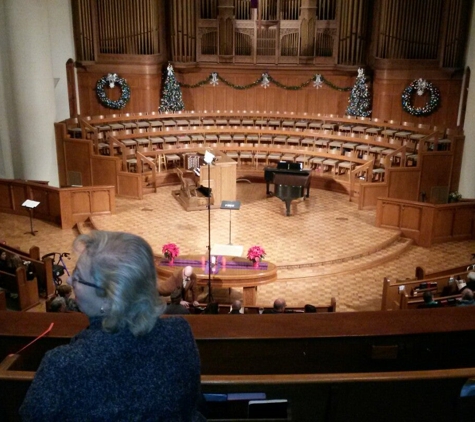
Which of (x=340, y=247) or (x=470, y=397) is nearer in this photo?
(x=470, y=397)

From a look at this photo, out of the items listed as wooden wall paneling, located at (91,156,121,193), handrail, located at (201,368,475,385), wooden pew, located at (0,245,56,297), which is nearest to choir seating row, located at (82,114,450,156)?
wooden wall paneling, located at (91,156,121,193)

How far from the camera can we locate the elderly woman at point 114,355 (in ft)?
4.72

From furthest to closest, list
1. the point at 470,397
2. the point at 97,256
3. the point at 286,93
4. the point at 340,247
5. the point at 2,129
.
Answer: the point at 286,93
the point at 2,129
the point at 340,247
the point at 470,397
the point at 97,256

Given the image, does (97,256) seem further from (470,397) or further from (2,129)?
(2,129)

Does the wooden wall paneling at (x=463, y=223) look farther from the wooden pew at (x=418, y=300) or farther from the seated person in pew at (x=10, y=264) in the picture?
the seated person in pew at (x=10, y=264)

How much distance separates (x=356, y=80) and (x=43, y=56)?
8.00 m

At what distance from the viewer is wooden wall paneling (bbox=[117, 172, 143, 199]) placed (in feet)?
42.0

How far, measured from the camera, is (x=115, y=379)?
1477 millimetres

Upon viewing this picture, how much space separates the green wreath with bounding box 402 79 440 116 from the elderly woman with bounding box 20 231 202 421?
14423mm

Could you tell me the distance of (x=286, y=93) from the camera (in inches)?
650

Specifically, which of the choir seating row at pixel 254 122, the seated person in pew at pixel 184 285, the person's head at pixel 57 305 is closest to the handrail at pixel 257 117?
the choir seating row at pixel 254 122

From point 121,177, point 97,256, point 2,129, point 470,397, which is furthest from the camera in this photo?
point 2,129

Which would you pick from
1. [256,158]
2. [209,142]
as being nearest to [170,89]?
[209,142]

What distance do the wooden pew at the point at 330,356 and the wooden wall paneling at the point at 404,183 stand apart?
10246 mm
